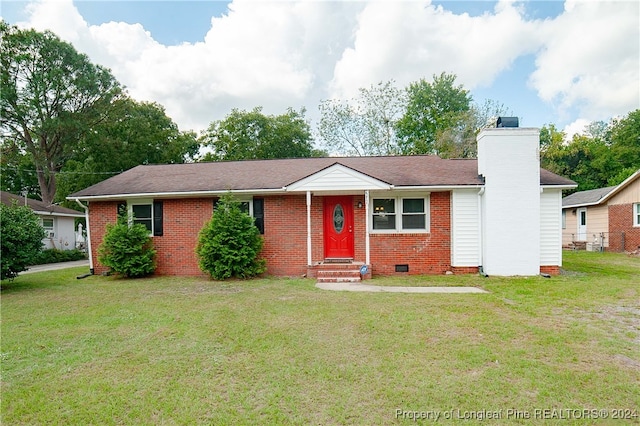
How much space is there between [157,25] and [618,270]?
19.2 m

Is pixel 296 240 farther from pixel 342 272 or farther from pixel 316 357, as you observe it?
pixel 316 357

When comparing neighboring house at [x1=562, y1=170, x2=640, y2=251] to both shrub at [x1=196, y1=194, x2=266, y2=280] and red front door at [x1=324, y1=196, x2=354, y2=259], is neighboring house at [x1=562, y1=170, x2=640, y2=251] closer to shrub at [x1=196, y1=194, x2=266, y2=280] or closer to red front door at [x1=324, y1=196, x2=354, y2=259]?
red front door at [x1=324, y1=196, x2=354, y2=259]

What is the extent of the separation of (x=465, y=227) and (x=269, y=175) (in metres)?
6.75

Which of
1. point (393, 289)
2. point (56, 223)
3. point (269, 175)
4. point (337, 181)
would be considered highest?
point (269, 175)

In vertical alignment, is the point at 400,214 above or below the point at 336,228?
above

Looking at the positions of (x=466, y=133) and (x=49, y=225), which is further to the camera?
(x=466, y=133)

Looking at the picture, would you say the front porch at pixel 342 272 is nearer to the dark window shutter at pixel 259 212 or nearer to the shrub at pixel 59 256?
the dark window shutter at pixel 259 212

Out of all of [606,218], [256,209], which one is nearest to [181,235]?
[256,209]

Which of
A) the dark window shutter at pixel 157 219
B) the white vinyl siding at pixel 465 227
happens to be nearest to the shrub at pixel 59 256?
the dark window shutter at pixel 157 219

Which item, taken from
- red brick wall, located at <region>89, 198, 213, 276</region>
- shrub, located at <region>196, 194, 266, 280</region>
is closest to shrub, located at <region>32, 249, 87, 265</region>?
red brick wall, located at <region>89, 198, 213, 276</region>

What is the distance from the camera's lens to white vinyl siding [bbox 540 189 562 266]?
993 centimetres

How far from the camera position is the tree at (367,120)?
99.8 feet

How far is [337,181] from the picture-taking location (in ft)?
32.4

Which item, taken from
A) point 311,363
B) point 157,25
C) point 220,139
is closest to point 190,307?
point 311,363
